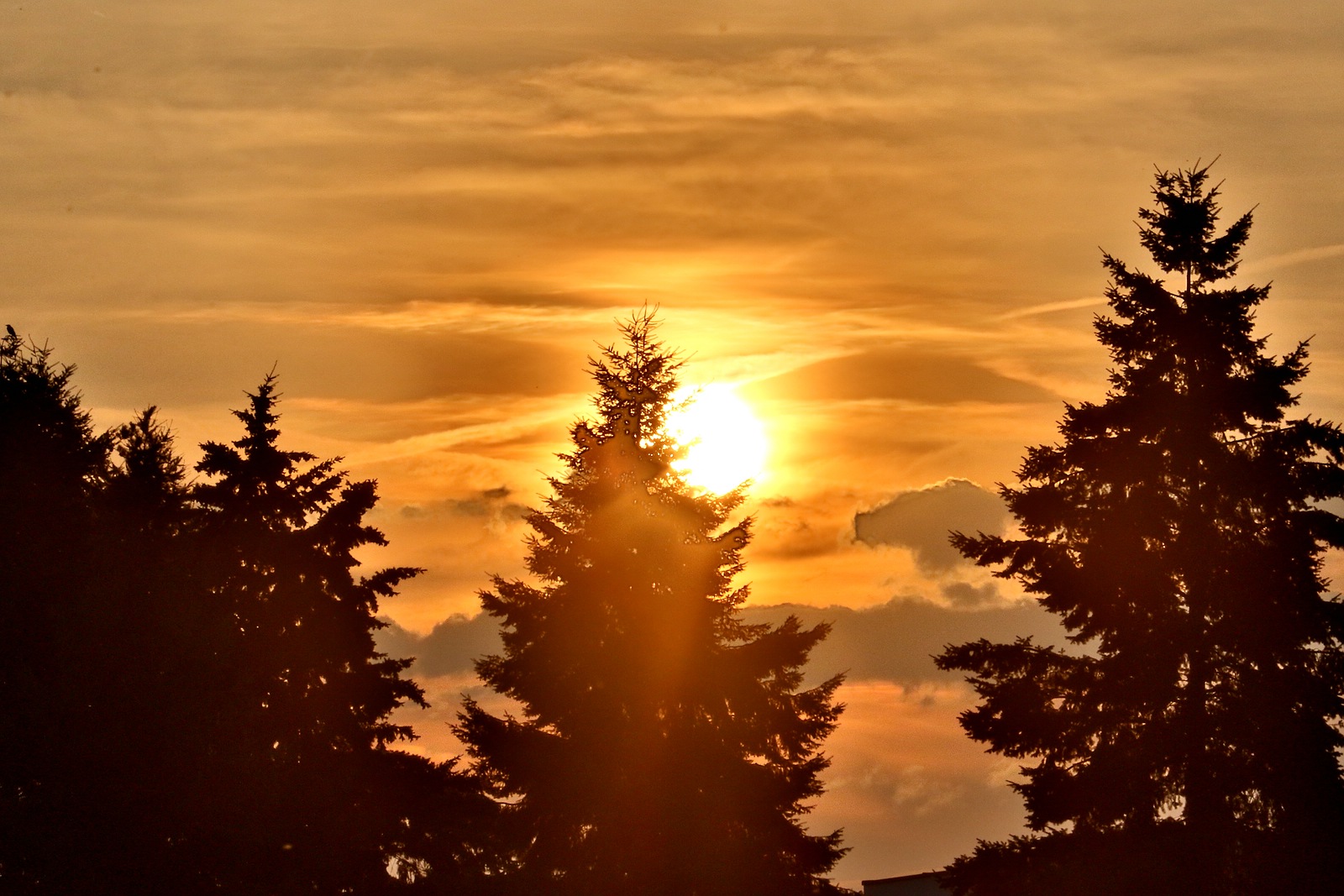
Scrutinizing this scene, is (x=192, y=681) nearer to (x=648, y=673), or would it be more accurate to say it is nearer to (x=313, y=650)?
(x=313, y=650)

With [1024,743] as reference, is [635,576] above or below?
above

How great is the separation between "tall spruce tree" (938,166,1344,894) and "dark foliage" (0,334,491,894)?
45.7 feet

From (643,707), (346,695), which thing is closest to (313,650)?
(346,695)

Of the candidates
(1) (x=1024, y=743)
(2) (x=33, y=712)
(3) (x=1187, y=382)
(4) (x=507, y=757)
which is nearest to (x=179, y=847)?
(2) (x=33, y=712)

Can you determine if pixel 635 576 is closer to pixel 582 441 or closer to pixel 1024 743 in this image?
pixel 582 441

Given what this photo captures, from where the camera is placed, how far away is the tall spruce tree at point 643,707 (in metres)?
30.3

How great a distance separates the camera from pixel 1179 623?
2706cm

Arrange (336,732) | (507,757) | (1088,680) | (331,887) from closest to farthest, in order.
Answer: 1. (1088,680)
2. (507,757)
3. (331,887)
4. (336,732)

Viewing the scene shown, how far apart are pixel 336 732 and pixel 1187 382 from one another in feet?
73.2

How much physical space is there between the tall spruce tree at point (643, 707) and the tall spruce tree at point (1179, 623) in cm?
497

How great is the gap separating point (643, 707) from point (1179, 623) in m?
11.6

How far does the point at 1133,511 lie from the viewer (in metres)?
28.0

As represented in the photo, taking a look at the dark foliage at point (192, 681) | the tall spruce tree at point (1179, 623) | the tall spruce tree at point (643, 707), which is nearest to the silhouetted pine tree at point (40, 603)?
the dark foliage at point (192, 681)

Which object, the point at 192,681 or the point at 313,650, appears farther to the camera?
the point at 313,650
